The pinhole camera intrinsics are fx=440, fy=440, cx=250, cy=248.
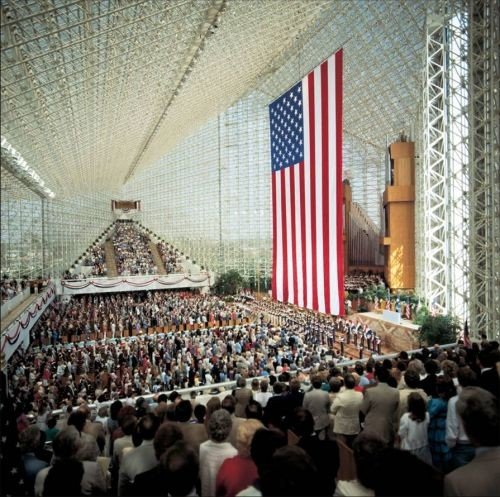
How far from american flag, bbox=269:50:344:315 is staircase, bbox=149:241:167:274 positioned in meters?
27.8

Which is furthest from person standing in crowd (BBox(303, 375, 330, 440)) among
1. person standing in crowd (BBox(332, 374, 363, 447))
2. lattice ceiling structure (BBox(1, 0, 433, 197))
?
lattice ceiling structure (BBox(1, 0, 433, 197))

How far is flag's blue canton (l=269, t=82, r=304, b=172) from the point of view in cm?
884

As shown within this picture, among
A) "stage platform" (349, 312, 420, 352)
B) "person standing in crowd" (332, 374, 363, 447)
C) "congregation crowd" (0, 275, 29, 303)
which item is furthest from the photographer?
"congregation crowd" (0, 275, 29, 303)

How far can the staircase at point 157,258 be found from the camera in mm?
37028

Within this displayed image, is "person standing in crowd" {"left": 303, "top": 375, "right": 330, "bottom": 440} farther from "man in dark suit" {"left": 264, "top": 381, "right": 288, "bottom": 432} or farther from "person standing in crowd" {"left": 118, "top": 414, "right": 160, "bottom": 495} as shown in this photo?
"person standing in crowd" {"left": 118, "top": 414, "right": 160, "bottom": 495}

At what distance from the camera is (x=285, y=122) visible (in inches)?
369

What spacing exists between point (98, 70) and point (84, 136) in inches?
255

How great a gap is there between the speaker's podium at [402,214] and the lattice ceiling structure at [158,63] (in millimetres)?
2234

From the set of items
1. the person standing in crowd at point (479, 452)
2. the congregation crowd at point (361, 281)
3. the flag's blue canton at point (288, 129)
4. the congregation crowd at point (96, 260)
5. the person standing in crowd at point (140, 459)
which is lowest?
the congregation crowd at point (361, 281)

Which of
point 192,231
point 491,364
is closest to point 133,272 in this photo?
point 192,231

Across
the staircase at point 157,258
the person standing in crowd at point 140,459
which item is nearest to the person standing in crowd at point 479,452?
the person standing in crowd at point 140,459

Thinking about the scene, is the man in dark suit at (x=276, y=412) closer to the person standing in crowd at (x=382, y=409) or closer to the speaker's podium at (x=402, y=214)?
the person standing in crowd at (x=382, y=409)

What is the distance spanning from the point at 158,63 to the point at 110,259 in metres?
27.8

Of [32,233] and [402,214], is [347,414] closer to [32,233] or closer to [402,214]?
[402,214]
